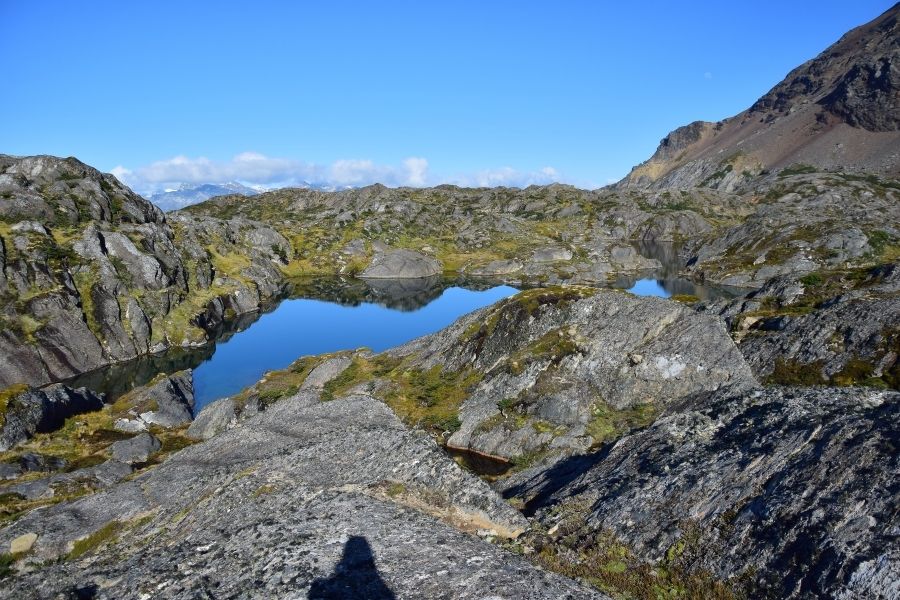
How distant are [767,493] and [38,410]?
8109 cm

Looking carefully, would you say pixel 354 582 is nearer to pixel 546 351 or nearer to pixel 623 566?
pixel 623 566

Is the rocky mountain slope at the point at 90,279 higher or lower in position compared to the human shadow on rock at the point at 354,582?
higher

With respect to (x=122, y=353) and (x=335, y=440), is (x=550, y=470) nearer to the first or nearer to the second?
(x=335, y=440)

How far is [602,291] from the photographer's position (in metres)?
68.2

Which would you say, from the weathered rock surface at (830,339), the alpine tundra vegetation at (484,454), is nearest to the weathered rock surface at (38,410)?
the alpine tundra vegetation at (484,454)

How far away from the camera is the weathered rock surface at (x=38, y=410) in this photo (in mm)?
65750

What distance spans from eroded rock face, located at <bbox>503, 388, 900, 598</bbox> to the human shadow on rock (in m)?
9.57

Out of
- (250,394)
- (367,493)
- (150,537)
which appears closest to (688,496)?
(367,493)

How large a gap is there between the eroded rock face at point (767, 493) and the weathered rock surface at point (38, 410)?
214 feet

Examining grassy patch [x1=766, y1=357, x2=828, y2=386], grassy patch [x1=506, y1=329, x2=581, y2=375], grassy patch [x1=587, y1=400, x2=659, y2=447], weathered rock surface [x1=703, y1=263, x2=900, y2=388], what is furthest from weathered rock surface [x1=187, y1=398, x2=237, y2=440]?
weathered rock surface [x1=703, y1=263, x2=900, y2=388]

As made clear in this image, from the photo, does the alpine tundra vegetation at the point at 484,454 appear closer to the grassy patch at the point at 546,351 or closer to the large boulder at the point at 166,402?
the grassy patch at the point at 546,351

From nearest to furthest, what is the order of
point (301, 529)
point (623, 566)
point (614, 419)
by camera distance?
point (623, 566) → point (301, 529) → point (614, 419)

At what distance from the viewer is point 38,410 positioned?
70438 millimetres

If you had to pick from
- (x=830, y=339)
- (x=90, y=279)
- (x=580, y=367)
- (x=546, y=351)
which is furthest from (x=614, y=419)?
(x=90, y=279)
